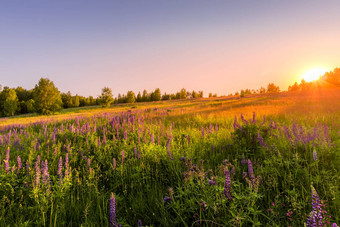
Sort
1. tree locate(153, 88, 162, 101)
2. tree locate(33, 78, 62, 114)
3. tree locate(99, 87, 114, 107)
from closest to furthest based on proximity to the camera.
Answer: tree locate(33, 78, 62, 114) < tree locate(99, 87, 114, 107) < tree locate(153, 88, 162, 101)

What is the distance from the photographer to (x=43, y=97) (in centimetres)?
3872

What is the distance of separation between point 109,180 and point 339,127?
6.88 meters

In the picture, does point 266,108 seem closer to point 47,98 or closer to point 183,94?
point 47,98

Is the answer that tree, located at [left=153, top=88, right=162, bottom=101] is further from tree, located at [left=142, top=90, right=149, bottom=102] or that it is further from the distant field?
the distant field

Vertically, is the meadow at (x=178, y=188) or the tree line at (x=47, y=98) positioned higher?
the tree line at (x=47, y=98)

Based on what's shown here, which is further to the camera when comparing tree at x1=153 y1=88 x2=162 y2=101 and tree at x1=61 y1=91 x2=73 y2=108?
tree at x1=153 y1=88 x2=162 y2=101

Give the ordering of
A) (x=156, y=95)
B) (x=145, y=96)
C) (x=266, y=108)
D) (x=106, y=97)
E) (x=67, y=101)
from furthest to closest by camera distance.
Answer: (x=145, y=96)
(x=156, y=95)
(x=67, y=101)
(x=106, y=97)
(x=266, y=108)

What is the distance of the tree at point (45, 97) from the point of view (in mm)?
38312

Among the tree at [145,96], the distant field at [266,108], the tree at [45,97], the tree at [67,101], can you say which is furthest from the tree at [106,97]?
the tree at [67,101]

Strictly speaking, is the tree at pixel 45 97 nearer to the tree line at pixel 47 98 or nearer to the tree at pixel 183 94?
the tree line at pixel 47 98

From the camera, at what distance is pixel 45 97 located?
38.9 metres

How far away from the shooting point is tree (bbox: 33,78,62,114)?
38.3 meters

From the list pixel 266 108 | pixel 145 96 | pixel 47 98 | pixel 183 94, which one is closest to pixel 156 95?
A: pixel 145 96

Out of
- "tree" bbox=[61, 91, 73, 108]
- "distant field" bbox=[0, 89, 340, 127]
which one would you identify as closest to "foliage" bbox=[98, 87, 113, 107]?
"distant field" bbox=[0, 89, 340, 127]
